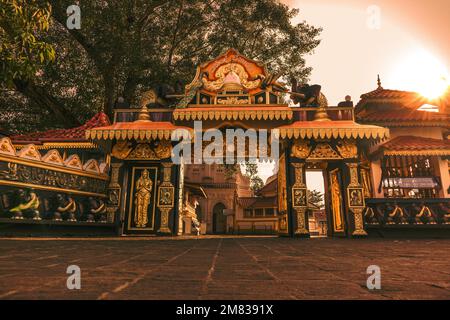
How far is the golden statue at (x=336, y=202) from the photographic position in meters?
9.70

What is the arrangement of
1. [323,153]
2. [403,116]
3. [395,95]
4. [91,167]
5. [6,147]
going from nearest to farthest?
[6,147]
[91,167]
[323,153]
[403,116]
[395,95]

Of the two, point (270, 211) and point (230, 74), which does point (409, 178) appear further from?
point (270, 211)

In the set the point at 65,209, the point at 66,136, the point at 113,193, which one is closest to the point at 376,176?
the point at 113,193

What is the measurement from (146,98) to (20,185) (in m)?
4.72

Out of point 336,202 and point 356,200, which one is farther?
point 336,202

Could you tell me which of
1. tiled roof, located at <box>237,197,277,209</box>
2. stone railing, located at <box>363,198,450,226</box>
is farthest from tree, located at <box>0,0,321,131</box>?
tiled roof, located at <box>237,197,277,209</box>

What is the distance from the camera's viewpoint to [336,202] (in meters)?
9.91

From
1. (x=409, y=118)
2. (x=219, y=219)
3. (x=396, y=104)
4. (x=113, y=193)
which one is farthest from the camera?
(x=219, y=219)

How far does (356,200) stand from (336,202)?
99cm

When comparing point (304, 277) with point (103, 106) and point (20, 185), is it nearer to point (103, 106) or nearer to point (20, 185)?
point (20, 185)

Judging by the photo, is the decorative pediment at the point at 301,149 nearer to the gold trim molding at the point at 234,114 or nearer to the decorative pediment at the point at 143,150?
the gold trim molding at the point at 234,114
